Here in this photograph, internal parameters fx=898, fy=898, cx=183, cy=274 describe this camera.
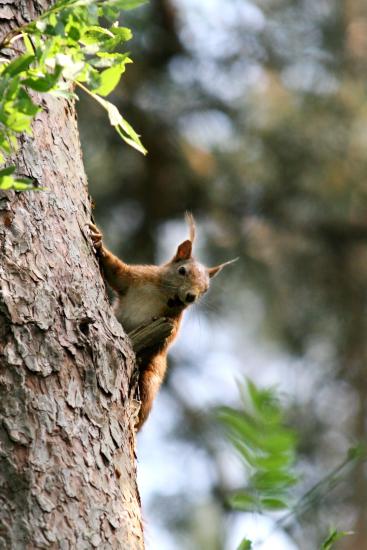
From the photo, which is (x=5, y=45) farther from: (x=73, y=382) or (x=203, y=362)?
(x=203, y=362)

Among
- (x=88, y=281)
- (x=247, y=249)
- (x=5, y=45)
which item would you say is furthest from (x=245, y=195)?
(x=5, y=45)

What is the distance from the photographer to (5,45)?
5.46 feet

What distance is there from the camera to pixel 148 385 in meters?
2.59

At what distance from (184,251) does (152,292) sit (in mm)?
343

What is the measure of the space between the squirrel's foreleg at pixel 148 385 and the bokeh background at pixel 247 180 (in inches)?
70.0

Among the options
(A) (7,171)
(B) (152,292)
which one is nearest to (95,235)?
(B) (152,292)

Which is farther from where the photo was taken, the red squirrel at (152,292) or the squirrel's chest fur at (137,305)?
the squirrel's chest fur at (137,305)

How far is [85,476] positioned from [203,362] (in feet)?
10.9

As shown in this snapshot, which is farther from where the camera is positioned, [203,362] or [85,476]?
[203,362]

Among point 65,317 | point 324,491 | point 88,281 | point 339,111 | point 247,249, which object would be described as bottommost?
point 324,491

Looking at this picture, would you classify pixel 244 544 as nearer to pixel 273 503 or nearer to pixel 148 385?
pixel 273 503

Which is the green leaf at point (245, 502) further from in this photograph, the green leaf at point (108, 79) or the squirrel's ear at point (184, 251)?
the squirrel's ear at point (184, 251)

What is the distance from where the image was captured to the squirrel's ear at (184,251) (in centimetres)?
319

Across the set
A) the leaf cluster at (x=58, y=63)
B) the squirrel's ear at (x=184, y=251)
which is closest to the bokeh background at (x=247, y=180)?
the squirrel's ear at (x=184, y=251)
